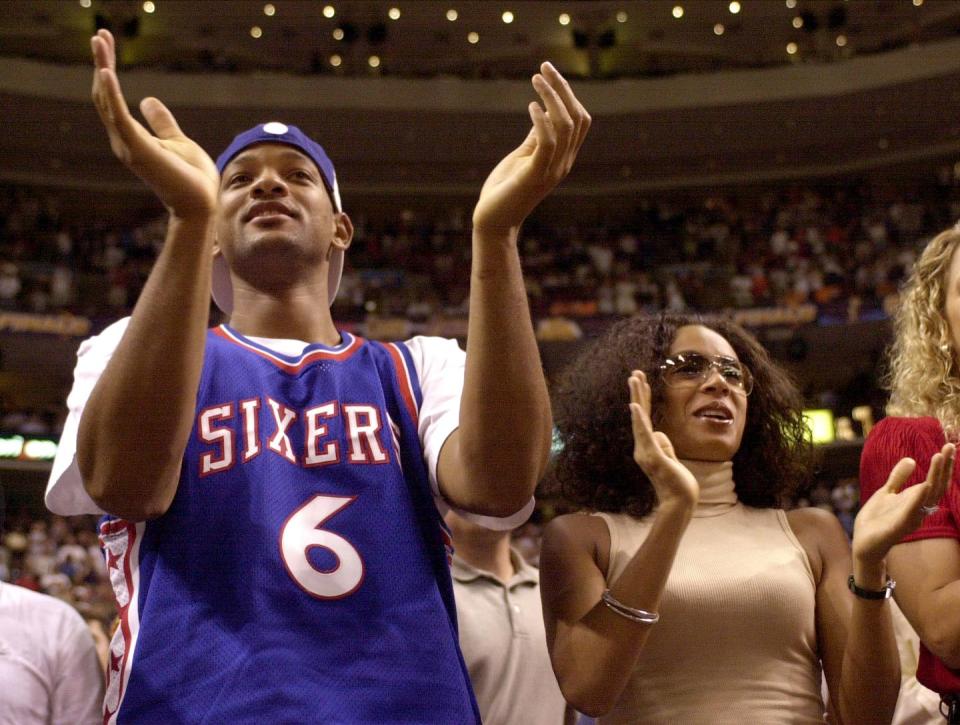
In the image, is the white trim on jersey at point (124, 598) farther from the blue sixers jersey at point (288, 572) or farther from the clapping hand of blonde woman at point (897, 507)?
the clapping hand of blonde woman at point (897, 507)

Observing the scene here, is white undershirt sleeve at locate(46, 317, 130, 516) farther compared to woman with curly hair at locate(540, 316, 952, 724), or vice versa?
woman with curly hair at locate(540, 316, 952, 724)

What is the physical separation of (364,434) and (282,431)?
0.13 metres

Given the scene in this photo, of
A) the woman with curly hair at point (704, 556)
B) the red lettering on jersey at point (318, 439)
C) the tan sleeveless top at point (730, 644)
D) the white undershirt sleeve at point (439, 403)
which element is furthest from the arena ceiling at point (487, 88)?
the red lettering on jersey at point (318, 439)

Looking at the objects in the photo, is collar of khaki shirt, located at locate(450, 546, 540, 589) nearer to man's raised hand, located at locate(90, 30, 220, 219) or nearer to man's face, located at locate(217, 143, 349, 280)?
man's face, located at locate(217, 143, 349, 280)

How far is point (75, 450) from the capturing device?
64.8 inches

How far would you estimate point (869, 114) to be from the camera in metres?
17.5

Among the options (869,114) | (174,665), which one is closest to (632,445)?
(174,665)

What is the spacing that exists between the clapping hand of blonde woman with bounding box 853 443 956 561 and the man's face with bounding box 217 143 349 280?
3.53 feet

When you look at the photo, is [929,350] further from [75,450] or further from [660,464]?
[75,450]

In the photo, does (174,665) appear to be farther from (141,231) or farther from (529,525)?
(141,231)

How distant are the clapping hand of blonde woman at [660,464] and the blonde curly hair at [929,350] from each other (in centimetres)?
59

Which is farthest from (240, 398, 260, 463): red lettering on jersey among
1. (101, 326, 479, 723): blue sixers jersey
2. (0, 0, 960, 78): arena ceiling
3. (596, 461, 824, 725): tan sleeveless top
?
(0, 0, 960, 78): arena ceiling

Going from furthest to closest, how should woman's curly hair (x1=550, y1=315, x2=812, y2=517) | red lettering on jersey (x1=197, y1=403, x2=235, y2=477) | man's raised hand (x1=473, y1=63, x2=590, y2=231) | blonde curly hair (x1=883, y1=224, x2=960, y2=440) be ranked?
woman's curly hair (x1=550, y1=315, x2=812, y2=517), blonde curly hair (x1=883, y1=224, x2=960, y2=440), red lettering on jersey (x1=197, y1=403, x2=235, y2=477), man's raised hand (x1=473, y1=63, x2=590, y2=231)

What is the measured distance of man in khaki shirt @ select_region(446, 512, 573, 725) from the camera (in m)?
2.88
